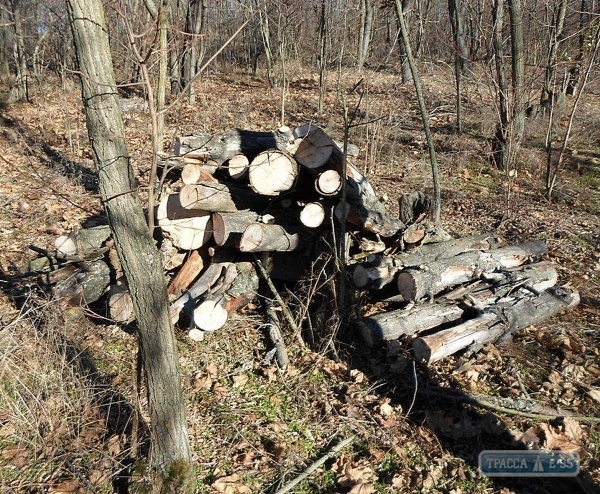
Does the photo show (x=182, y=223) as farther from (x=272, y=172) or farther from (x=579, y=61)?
(x=579, y=61)

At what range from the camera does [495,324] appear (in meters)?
4.78

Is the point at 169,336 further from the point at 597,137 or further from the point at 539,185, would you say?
the point at 597,137

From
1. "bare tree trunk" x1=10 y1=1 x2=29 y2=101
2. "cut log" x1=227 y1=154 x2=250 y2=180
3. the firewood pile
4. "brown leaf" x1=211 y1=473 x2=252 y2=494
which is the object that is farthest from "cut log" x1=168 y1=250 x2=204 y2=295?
"bare tree trunk" x1=10 y1=1 x2=29 y2=101

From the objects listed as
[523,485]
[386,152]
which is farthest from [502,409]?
[386,152]

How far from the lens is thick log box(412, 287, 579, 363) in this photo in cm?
445

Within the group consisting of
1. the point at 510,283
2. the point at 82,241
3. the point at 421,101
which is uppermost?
the point at 421,101

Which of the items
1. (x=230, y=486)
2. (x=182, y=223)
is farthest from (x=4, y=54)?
(x=230, y=486)

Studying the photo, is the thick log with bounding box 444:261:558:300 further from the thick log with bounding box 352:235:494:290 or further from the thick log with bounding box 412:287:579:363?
the thick log with bounding box 352:235:494:290

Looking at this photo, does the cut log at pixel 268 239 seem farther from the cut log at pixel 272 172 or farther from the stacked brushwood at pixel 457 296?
the stacked brushwood at pixel 457 296

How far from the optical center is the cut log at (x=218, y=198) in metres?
4.99

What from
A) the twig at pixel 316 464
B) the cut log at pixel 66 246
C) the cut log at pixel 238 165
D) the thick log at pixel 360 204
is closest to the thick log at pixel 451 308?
the thick log at pixel 360 204

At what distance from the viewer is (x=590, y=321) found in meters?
5.32

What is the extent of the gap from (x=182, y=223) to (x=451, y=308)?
3012 mm

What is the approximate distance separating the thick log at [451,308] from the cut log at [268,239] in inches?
48.3
